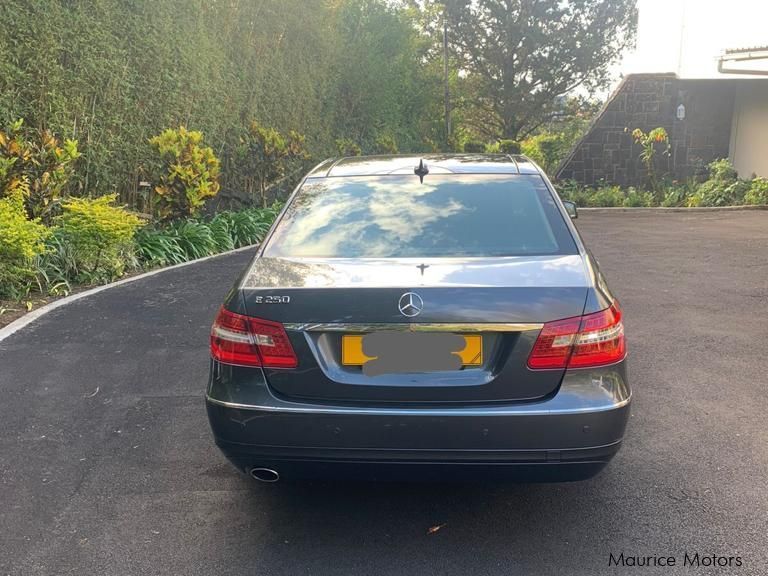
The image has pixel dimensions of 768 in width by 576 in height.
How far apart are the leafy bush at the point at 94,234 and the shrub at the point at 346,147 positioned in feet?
27.8

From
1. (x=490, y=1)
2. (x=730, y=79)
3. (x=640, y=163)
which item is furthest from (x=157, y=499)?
(x=490, y=1)

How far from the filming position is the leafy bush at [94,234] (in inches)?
283

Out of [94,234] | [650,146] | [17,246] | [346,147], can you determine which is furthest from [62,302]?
[650,146]

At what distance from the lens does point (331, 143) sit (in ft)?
52.2

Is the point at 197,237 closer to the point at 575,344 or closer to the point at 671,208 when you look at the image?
the point at 575,344

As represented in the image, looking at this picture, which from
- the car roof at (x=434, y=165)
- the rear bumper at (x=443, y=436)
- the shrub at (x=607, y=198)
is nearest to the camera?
the rear bumper at (x=443, y=436)

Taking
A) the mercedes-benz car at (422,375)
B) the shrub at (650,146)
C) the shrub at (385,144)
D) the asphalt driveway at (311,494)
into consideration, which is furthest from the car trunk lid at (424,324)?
the shrub at (650,146)

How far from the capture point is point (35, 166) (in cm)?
734

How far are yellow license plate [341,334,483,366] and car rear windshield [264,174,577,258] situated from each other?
1.72 feet

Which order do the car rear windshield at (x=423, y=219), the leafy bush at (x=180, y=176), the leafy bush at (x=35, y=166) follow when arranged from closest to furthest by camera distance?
the car rear windshield at (x=423, y=219) → the leafy bush at (x=35, y=166) → the leafy bush at (x=180, y=176)

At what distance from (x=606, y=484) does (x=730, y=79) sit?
18.1m

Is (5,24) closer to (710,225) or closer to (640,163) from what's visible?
(710,225)

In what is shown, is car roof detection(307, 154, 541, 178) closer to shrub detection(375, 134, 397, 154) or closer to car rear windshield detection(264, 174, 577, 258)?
car rear windshield detection(264, 174, 577, 258)

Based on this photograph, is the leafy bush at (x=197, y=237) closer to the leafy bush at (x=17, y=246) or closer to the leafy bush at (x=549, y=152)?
the leafy bush at (x=17, y=246)
